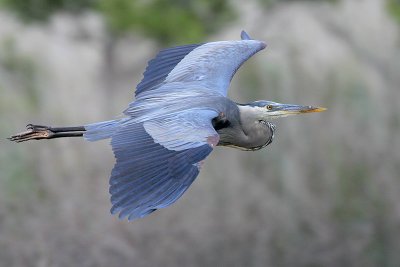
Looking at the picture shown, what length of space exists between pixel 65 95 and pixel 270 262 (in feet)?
8.75

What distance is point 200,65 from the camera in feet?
33.3

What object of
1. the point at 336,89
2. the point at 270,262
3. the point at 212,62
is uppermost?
the point at 212,62

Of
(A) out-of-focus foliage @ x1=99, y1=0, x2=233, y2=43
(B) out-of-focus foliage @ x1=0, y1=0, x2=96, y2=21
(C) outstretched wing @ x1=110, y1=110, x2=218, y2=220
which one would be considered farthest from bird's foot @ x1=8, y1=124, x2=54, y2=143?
(B) out-of-focus foliage @ x1=0, y1=0, x2=96, y2=21

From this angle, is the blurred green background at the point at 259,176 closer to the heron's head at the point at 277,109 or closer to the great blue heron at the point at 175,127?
the great blue heron at the point at 175,127

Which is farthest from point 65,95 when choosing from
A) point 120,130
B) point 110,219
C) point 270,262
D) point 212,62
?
point 120,130

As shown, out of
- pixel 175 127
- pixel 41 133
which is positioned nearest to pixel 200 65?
pixel 41 133

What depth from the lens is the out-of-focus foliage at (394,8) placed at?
1644cm

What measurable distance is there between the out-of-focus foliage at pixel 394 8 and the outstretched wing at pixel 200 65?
20.4 feet

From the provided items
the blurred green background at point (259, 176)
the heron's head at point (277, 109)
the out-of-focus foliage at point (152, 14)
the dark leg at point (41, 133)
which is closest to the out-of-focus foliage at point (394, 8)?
the blurred green background at point (259, 176)

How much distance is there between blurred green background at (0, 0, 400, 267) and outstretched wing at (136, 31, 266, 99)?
7.61 feet

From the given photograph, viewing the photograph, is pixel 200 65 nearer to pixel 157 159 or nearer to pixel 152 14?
pixel 157 159

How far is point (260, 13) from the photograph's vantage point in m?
18.4

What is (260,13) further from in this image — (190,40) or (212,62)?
(212,62)

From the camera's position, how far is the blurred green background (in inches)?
492
